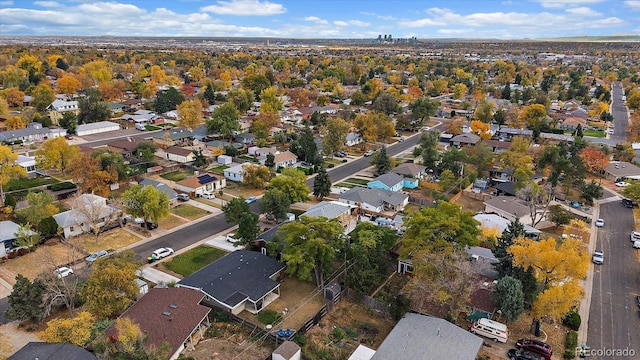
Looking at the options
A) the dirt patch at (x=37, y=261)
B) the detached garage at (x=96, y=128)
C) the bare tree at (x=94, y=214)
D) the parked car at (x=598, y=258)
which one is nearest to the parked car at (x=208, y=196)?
the bare tree at (x=94, y=214)

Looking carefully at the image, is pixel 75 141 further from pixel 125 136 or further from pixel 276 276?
pixel 276 276

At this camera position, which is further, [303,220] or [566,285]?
[303,220]

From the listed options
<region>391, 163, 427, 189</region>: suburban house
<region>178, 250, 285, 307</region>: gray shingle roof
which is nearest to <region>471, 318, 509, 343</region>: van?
<region>178, 250, 285, 307</region>: gray shingle roof

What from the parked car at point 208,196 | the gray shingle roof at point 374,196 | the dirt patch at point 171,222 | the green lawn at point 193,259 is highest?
the gray shingle roof at point 374,196

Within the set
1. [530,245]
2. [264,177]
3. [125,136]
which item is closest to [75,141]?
[125,136]

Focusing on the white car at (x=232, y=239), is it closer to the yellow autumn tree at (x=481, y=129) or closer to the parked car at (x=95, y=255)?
the parked car at (x=95, y=255)

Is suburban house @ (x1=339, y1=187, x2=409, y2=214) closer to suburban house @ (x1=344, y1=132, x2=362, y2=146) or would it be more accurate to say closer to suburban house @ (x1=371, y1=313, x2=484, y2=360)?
suburban house @ (x1=371, y1=313, x2=484, y2=360)

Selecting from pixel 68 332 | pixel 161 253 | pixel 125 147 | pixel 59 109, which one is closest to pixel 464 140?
pixel 161 253
